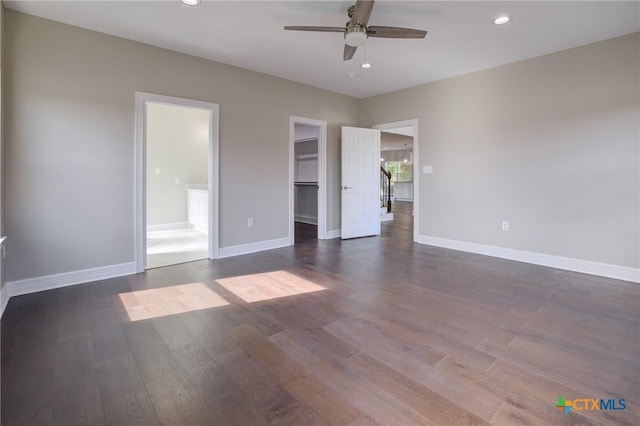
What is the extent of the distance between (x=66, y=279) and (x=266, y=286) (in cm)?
203

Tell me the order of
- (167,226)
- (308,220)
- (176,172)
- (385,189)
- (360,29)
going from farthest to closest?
(385,189) < (308,220) < (176,172) < (167,226) < (360,29)

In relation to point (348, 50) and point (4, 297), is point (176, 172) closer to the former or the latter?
point (4, 297)

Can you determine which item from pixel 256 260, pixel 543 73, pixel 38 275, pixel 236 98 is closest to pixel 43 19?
pixel 236 98

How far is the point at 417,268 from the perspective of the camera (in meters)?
3.80

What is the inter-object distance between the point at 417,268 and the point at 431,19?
267 cm

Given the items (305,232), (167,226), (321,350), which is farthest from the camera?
(167,226)

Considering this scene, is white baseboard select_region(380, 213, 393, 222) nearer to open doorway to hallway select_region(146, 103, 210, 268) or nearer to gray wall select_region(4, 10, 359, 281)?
open doorway to hallway select_region(146, 103, 210, 268)

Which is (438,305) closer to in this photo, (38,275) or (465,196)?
(465,196)

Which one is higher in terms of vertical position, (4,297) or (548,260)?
(548,260)

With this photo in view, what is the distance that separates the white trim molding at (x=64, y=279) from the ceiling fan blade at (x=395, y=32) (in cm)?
350

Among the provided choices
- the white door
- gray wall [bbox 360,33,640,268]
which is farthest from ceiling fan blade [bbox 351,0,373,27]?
the white door

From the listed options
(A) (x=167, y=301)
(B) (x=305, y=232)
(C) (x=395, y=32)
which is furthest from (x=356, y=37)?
(B) (x=305, y=232)

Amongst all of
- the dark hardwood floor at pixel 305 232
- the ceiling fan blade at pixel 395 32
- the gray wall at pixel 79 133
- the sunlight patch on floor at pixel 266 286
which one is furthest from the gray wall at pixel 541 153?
the gray wall at pixel 79 133

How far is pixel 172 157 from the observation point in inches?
267
